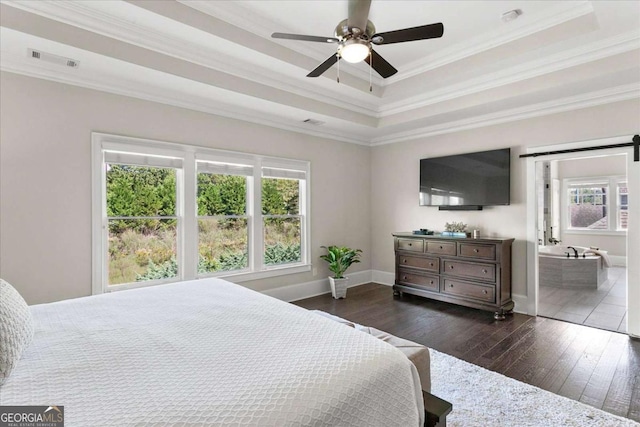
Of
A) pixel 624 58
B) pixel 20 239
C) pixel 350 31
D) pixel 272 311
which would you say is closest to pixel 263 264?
pixel 20 239

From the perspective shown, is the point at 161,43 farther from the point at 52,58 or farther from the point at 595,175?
the point at 595,175

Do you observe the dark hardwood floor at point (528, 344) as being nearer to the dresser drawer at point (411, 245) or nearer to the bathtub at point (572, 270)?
the dresser drawer at point (411, 245)

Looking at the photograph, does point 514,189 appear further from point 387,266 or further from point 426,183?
point 387,266

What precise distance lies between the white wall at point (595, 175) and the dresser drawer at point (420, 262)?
4.89 metres

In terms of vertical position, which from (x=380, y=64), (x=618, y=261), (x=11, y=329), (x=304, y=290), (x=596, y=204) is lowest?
(x=304, y=290)

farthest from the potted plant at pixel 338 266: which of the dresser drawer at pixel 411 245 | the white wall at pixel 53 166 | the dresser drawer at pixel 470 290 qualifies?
the white wall at pixel 53 166

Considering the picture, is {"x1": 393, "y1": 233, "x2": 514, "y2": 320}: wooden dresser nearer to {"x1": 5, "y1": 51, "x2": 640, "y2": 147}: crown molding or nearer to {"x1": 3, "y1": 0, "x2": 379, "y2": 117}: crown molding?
{"x1": 5, "y1": 51, "x2": 640, "y2": 147}: crown molding

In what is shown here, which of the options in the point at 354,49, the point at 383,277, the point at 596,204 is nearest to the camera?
the point at 354,49

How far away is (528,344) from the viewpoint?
323 cm

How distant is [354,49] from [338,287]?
11.7 feet

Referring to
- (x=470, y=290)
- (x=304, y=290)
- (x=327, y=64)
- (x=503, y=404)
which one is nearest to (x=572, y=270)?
(x=470, y=290)

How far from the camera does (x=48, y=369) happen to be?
1147mm

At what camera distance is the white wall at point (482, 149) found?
3725mm

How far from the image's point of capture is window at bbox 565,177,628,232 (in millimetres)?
7090
